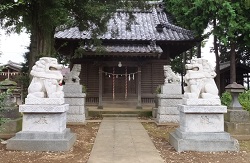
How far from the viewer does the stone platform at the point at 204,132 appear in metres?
6.90

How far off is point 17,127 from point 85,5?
507 cm

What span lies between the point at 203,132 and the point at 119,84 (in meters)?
12.2

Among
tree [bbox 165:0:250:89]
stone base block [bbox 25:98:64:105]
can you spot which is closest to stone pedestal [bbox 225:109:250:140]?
stone base block [bbox 25:98:64:105]

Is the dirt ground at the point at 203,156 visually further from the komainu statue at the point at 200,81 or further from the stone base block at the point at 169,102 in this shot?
the stone base block at the point at 169,102

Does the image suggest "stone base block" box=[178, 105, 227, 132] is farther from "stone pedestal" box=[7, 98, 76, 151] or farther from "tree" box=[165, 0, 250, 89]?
"tree" box=[165, 0, 250, 89]

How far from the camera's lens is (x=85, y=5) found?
1038cm

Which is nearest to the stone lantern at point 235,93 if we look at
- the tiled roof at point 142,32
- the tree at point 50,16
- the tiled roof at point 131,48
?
the tree at point 50,16

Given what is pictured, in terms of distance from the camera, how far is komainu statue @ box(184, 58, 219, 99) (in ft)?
23.9

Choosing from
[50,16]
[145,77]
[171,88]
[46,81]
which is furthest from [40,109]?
[145,77]

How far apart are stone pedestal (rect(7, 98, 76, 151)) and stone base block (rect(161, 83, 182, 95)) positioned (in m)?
6.44

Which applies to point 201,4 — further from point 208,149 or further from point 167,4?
point 208,149

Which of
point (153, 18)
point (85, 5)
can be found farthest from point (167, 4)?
point (85, 5)

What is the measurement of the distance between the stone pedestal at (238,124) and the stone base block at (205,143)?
194cm

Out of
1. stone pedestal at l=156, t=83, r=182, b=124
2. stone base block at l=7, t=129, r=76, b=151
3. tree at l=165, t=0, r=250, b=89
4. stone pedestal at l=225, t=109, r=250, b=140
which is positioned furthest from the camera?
tree at l=165, t=0, r=250, b=89
